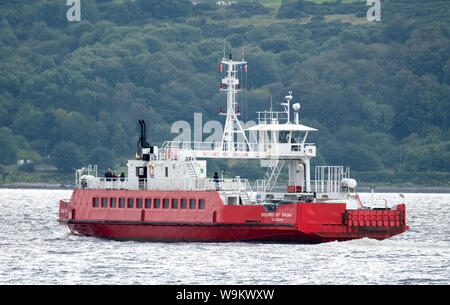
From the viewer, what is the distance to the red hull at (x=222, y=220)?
156 feet

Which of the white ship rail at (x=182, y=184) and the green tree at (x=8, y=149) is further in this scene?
the green tree at (x=8, y=149)

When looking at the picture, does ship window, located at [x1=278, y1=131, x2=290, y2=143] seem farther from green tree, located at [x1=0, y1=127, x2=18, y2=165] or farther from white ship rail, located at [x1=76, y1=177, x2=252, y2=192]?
green tree, located at [x1=0, y1=127, x2=18, y2=165]

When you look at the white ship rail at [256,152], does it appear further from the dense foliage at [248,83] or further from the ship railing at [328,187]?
the dense foliage at [248,83]

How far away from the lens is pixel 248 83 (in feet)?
547

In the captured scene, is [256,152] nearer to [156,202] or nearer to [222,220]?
[222,220]

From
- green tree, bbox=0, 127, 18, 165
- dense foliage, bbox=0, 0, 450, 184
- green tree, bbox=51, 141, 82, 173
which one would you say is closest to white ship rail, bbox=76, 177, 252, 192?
dense foliage, bbox=0, 0, 450, 184

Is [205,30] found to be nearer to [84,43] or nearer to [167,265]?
[84,43]

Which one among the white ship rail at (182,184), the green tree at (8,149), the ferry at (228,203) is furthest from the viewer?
the green tree at (8,149)

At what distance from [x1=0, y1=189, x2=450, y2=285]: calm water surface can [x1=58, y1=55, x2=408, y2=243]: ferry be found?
65cm

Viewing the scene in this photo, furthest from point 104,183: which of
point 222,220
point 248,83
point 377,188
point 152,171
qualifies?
point 248,83

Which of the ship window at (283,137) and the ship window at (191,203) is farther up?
the ship window at (283,137)

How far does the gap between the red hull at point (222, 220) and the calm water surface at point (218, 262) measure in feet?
1.68

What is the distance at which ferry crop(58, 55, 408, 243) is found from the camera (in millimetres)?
47875

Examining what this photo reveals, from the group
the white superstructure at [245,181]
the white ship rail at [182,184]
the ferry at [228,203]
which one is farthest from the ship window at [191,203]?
the white superstructure at [245,181]
